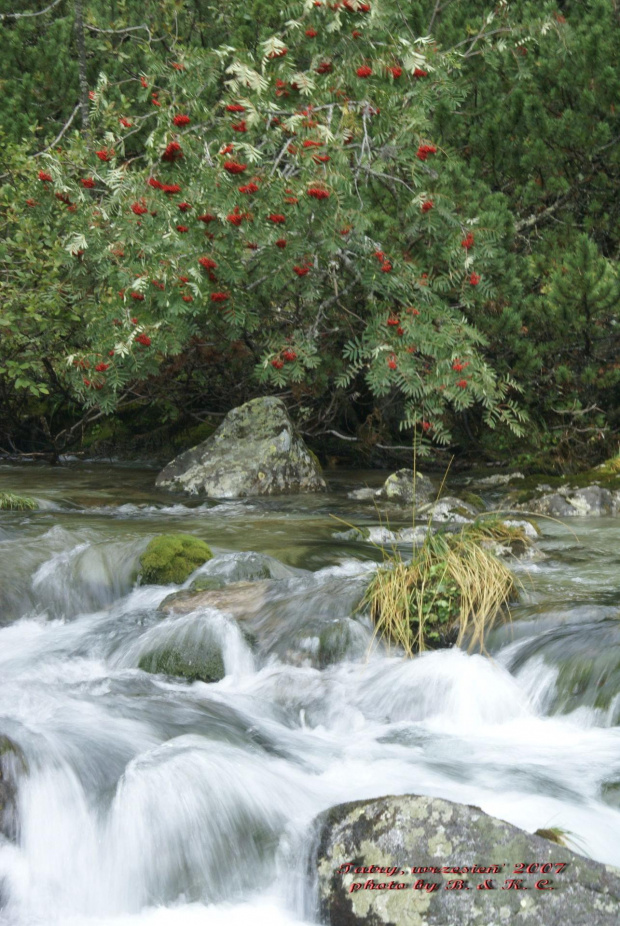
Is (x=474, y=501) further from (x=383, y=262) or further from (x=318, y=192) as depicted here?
(x=318, y=192)

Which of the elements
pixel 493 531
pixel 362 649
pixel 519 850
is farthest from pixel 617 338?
pixel 519 850

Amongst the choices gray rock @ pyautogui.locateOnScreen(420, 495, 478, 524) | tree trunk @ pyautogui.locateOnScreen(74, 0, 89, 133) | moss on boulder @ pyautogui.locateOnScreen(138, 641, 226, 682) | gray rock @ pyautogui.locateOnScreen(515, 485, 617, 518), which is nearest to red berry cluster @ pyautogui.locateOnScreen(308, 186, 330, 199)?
gray rock @ pyautogui.locateOnScreen(420, 495, 478, 524)

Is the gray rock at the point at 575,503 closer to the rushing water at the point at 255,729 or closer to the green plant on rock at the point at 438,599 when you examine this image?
the rushing water at the point at 255,729

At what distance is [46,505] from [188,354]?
10.4 ft

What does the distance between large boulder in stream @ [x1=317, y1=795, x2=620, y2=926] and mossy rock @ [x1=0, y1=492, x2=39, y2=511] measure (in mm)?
6420

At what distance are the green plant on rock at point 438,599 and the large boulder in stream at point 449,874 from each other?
6.58 ft

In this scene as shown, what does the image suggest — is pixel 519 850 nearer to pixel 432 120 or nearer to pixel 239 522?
pixel 239 522

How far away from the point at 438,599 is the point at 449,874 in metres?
2.40

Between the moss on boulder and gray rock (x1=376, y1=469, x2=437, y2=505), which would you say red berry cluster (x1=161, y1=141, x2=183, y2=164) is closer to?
gray rock (x1=376, y1=469, x2=437, y2=505)

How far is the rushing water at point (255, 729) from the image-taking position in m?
3.13

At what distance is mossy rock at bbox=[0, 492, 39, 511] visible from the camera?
864cm

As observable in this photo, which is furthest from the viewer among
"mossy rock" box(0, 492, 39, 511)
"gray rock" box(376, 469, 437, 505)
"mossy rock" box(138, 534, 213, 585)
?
"gray rock" box(376, 469, 437, 505)

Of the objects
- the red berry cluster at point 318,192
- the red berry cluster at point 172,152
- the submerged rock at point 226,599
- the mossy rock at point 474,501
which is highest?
the red berry cluster at point 172,152

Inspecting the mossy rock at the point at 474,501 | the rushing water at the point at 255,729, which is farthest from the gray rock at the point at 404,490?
the rushing water at the point at 255,729
